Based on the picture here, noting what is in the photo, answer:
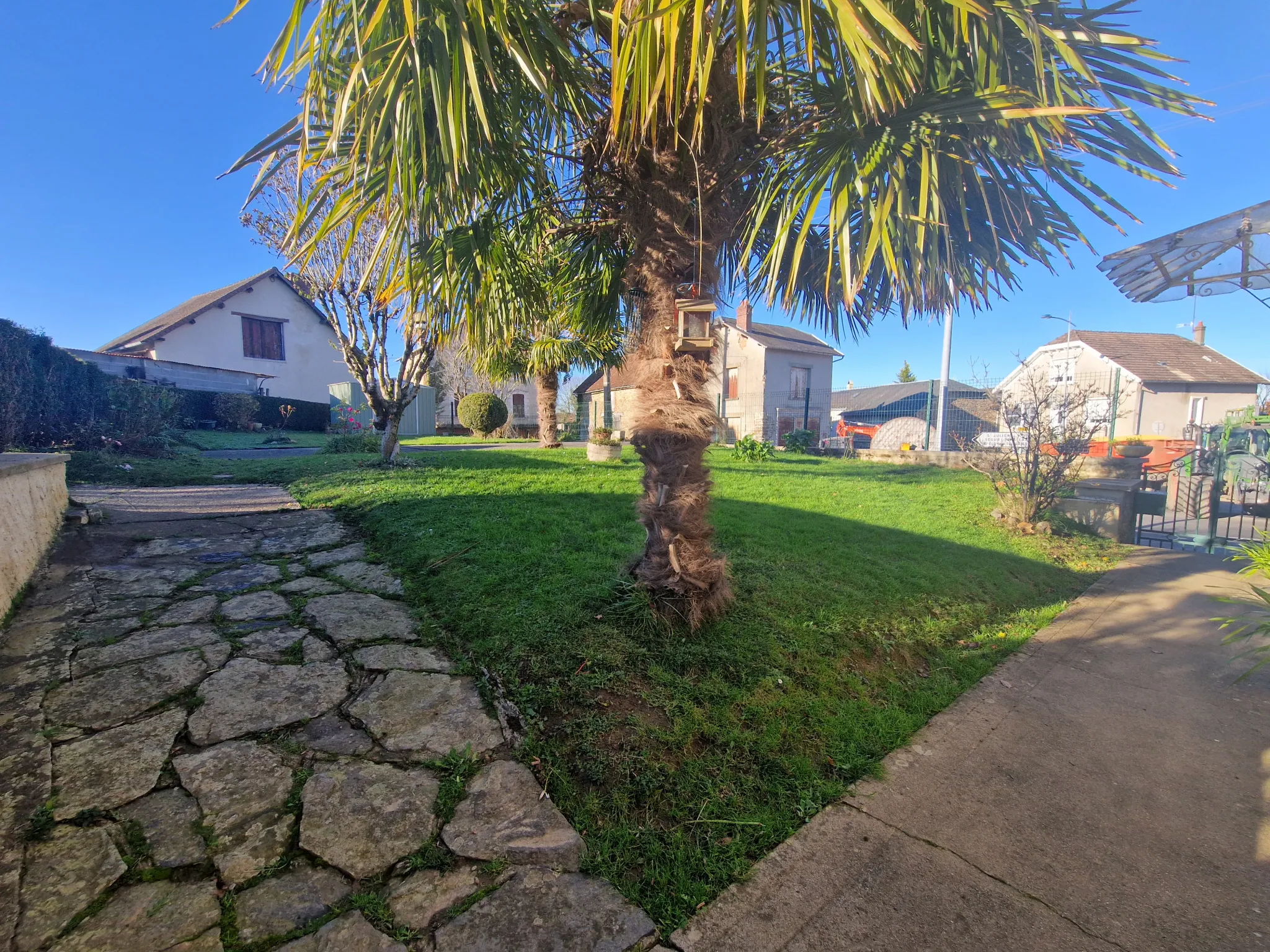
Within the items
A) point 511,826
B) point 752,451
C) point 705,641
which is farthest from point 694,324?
point 752,451

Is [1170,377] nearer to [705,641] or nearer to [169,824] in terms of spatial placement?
[705,641]

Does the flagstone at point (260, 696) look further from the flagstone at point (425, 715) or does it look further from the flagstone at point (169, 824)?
the flagstone at point (169, 824)

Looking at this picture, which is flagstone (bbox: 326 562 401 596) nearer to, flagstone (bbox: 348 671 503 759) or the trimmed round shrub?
flagstone (bbox: 348 671 503 759)

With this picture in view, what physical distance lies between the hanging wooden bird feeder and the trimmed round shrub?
60.5 feet

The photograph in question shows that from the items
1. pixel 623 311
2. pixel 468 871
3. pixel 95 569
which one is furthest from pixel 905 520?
pixel 95 569

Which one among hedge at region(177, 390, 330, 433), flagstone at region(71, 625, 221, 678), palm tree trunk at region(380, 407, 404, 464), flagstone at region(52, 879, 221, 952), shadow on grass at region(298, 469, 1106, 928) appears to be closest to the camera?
flagstone at region(52, 879, 221, 952)

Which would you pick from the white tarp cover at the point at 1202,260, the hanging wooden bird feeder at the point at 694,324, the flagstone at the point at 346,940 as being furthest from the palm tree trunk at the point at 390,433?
the white tarp cover at the point at 1202,260

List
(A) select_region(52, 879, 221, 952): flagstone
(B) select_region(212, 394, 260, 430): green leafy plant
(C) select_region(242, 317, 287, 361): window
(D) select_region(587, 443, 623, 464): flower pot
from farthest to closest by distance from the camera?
(C) select_region(242, 317, 287, 361): window
(B) select_region(212, 394, 260, 430): green leafy plant
(D) select_region(587, 443, 623, 464): flower pot
(A) select_region(52, 879, 221, 952): flagstone

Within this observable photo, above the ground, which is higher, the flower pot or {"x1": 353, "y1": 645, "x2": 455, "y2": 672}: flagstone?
the flower pot

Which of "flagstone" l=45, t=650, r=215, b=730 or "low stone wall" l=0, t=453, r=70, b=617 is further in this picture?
"low stone wall" l=0, t=453, r=70, b=617

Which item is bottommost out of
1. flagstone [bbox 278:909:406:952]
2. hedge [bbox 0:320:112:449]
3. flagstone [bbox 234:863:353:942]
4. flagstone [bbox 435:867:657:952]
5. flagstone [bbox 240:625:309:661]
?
flagstone [bbox 435:867:657:952]

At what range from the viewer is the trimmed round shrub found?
66.9ft

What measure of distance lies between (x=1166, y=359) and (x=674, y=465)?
1260 inches

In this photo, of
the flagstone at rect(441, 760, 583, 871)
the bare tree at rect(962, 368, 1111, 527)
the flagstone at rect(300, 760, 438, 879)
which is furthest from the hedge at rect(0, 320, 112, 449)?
the bare tree at rect(962, 368, 1111, 527)
